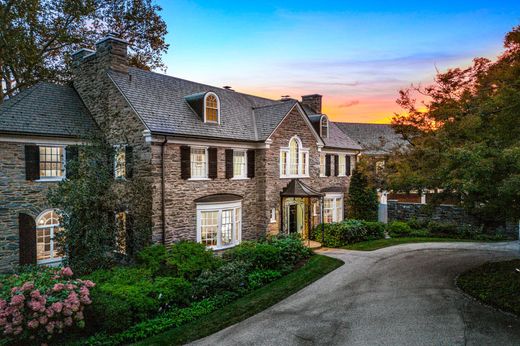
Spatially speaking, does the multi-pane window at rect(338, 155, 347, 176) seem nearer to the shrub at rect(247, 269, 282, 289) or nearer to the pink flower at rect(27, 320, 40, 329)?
the shrub at rect(247, 269, 282, 289)

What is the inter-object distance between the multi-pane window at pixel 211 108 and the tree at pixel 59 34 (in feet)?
40.2

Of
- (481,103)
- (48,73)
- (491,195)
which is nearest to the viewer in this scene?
(491,195)

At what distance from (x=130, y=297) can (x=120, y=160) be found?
8865 millimetres

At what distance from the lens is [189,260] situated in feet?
43.0

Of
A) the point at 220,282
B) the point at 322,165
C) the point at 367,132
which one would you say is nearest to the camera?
the point at 220,282

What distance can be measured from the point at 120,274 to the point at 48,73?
1907 cm

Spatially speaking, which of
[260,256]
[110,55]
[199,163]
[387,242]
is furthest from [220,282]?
[387,242]

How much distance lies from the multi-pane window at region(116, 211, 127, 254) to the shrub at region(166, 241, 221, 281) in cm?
253

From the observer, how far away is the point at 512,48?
11.7 metres

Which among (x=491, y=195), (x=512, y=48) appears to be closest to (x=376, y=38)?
(x=512, y=48)

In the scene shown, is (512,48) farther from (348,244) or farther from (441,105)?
(348,244)

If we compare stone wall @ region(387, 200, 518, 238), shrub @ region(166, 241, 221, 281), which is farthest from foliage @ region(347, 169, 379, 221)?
shrub @ region(166, 241, 221, 281)

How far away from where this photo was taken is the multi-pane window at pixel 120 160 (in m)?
15.7

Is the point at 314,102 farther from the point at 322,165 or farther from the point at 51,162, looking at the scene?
the point at 51,162
